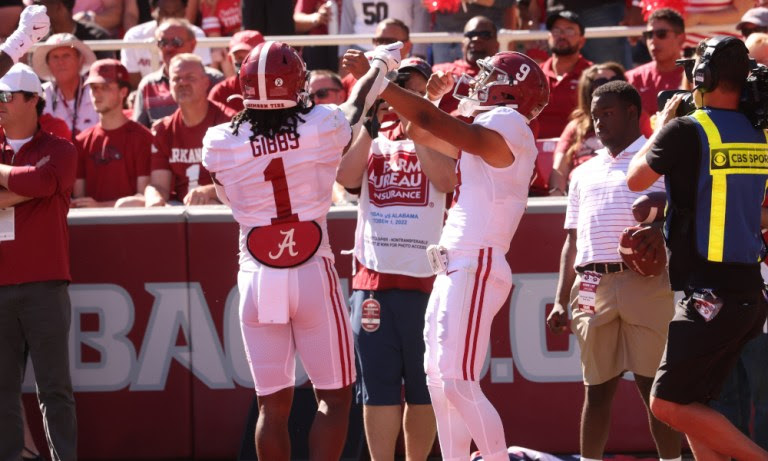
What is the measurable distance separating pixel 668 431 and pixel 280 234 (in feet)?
7.35

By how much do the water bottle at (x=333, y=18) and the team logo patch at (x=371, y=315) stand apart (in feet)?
17.0

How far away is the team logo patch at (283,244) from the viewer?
18.7ft

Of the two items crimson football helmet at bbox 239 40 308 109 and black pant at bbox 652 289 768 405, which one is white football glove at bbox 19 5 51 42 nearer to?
crimson football helmet at bbox 239 40 308 109

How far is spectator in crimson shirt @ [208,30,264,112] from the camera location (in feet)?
30.3

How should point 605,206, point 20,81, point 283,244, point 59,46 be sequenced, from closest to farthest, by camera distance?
point 283,244 < point 605,206 < point 20,81 < point 59,46

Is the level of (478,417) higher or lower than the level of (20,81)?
lower

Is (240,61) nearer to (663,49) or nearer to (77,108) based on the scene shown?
(77,108)

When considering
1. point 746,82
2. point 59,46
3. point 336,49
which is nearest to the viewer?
point 746,82

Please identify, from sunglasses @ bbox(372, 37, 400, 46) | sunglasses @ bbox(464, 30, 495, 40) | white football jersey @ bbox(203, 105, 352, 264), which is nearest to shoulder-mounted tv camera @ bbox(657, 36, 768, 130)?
white football jersey @ bbox(203, 105, 352, 264)

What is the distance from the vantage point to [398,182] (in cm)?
668

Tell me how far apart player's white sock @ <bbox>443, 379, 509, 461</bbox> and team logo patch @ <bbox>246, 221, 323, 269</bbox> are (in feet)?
2.88

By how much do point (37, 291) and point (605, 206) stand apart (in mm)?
3064

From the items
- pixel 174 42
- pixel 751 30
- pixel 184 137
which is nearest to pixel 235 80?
pixel 174 42

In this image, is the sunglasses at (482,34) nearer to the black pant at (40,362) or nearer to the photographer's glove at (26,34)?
the photographer's glove at (26,34)
